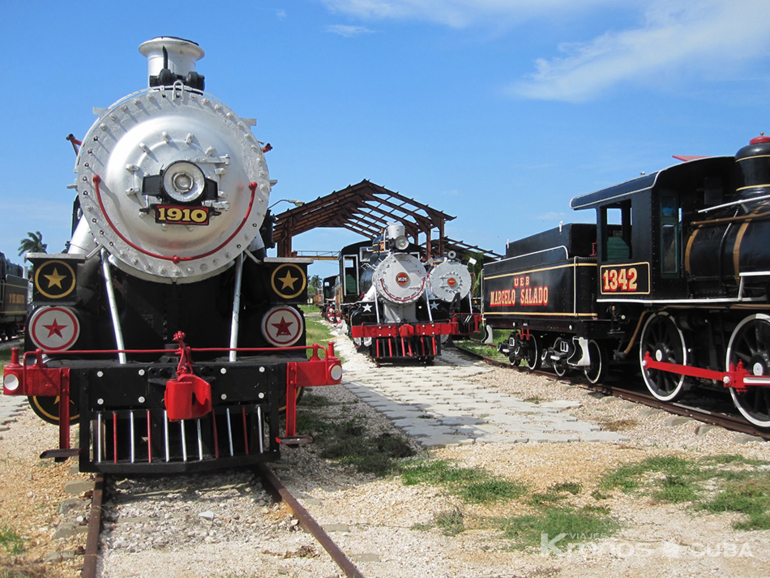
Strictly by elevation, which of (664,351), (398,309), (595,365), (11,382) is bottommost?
(595,365)

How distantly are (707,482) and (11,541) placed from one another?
492cm

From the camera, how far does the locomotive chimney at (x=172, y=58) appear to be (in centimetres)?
605

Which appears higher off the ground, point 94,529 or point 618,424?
point 94,529

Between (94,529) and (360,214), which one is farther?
(360,214)

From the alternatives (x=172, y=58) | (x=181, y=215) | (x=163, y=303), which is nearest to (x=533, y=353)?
(x=163, y=303)

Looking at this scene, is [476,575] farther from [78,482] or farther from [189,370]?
[78,482]

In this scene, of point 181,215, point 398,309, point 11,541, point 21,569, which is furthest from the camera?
point 398,309

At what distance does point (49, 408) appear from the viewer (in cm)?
523

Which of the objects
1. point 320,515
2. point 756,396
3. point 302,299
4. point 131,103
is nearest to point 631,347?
point 756,396

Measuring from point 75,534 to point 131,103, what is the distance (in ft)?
10.5

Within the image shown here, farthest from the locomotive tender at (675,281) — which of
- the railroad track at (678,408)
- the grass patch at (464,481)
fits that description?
the grass patch at (464,481)

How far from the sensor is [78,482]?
5.28m

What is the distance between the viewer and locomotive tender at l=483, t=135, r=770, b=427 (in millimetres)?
7098

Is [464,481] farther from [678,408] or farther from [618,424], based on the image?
[678,408]
